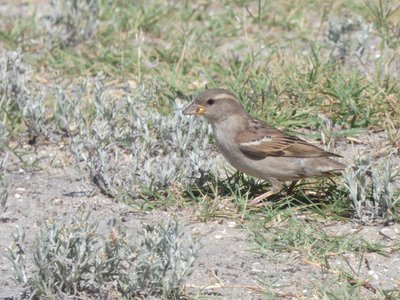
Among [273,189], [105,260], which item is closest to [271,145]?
[273,189]

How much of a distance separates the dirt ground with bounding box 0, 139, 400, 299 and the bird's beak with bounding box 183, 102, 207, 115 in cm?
68

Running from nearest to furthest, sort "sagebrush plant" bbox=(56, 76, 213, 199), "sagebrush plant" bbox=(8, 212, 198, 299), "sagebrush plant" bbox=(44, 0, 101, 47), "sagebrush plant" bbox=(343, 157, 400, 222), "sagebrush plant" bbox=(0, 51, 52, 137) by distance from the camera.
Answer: "sagebrush plant" bbox=(8, 212, 198, 299)
"sagebrush plant" bbox=(343, 157, 400, 222)
"sagebrush plant" bbox=(56, 76, 213, 199)
"sagebrush plant" bbox=(0, 51, 52, 137)
"sagebrush plant" bbox=(44, 0, 101, 47)

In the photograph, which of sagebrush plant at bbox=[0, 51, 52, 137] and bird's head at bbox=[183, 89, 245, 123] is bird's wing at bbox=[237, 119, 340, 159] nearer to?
bird's head at bbox=[183, 89, 245, 123]

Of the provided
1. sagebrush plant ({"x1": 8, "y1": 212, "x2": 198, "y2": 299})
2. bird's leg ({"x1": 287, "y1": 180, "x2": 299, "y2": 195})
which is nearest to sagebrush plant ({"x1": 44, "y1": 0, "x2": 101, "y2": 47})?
bird's leg ({"x1": 287, "y1": 180, "x2": 299, "y2": 195})

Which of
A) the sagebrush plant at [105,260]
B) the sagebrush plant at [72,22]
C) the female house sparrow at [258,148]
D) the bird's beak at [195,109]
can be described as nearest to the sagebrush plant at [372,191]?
the female house sparrow at [258,148]

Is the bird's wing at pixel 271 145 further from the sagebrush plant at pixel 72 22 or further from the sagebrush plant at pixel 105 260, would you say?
the sagebrush plant at pixel 72 22

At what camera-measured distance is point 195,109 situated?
7305 millimetres

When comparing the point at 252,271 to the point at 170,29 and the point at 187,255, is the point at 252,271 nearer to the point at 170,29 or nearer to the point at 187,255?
the point at 187,255

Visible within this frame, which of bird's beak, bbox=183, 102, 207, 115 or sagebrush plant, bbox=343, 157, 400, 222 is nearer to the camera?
sagebrush plant, bbox=343, 157, 400, 222

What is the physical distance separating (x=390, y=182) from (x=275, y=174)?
83 centimetres

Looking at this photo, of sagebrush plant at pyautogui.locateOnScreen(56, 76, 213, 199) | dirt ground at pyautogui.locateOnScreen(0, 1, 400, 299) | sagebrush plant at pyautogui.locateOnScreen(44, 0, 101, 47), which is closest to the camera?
dirt ground at pyautogui.locateOnScreen(0, 1, 400, 299)

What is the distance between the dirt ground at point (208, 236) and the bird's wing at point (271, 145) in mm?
528

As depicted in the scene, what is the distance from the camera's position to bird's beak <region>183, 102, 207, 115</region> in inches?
→ 286

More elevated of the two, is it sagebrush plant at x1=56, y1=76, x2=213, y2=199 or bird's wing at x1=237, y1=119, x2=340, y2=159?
bird's wing at x1=237, y1=119, x2=340, y2=159
